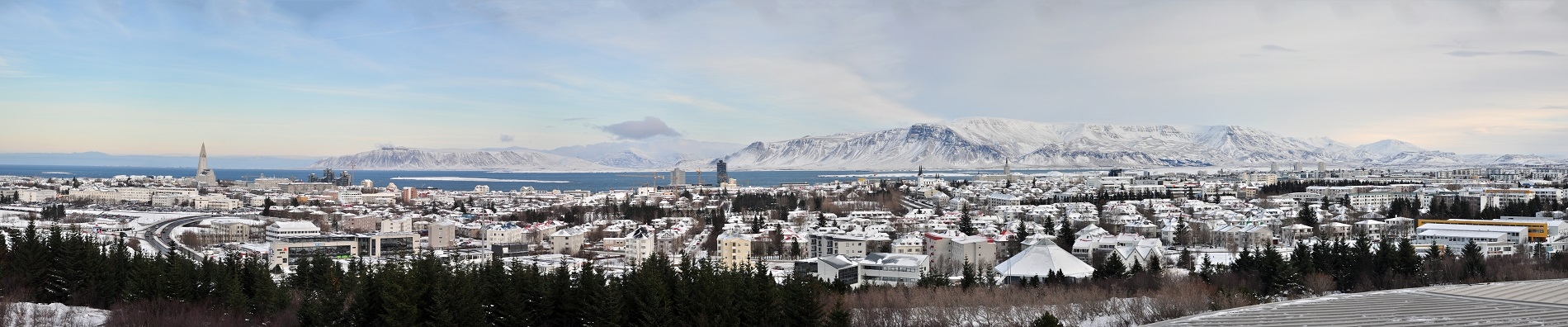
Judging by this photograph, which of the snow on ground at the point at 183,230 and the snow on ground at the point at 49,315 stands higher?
the snow on ground at the point at 49,315

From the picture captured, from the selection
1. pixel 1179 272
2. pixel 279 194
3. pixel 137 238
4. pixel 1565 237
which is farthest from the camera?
pixel 279 194

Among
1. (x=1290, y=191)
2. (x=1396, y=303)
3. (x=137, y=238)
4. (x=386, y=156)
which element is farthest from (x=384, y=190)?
(x=386, y=156)

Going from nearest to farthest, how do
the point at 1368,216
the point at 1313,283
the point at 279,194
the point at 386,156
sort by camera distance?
the point at 1313,283
the point at 1368,216
the point at 279,194
the point at 386,156

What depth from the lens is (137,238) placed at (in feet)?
90.5

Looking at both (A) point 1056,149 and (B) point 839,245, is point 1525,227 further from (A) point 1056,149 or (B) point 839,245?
(A) point 1056,149

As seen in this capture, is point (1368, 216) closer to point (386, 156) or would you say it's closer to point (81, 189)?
point (81, 189)

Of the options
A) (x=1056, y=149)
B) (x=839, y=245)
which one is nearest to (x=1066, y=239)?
(x=839, y=245)

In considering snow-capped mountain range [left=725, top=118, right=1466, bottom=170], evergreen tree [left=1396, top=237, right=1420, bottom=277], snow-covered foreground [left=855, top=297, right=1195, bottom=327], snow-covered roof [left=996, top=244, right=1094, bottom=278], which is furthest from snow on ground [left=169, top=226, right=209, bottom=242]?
snow-capped mountain range [left=725, top=118, right=1466, bottom=170]

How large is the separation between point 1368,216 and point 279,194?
49907 mm

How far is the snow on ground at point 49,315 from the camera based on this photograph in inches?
442

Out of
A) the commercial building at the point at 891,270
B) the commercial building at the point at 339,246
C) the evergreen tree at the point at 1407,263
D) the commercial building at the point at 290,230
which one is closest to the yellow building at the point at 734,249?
the commercial building at the point at 891,270

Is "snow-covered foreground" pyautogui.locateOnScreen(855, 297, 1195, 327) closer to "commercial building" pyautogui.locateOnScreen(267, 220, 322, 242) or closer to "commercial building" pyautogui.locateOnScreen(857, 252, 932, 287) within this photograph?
"commercial building" pyautogui.locateOnScreen(857, 252, 932, 287)

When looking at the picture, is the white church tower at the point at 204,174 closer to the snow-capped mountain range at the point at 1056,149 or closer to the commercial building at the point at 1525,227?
the commercial building at the point at 1525,227

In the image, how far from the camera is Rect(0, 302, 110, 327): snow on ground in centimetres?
1123
